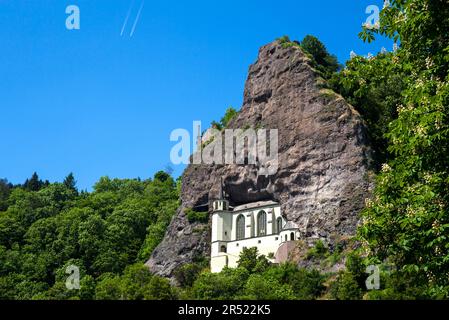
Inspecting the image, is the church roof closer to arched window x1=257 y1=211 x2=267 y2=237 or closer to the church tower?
arched window x1=257 y1=211 x2=267 y2=237

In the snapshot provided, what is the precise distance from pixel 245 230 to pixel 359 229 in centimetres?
7380

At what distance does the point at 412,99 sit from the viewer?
52.4 ft

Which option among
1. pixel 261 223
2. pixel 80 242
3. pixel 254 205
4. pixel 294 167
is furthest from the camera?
pixel 80 242

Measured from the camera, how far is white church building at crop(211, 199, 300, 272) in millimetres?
83875

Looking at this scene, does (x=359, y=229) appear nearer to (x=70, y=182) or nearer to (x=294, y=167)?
(x=294, y=167)

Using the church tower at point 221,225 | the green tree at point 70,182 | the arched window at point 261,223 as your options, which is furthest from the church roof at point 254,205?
the green tree at point 70,182

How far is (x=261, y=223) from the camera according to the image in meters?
87.8

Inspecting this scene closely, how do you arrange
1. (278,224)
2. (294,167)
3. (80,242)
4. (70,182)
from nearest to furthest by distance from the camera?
(294,167), (278,224), (80,242), (70,182)

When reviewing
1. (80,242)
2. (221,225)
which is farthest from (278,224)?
A: (80,242)

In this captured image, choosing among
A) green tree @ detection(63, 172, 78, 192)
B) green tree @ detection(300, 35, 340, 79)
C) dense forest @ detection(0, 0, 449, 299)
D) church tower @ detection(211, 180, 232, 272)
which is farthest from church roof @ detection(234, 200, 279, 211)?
green tree @ detection(63, 172, 78, 192)

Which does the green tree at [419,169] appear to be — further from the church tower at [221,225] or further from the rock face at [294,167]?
the church tower at [221,225]

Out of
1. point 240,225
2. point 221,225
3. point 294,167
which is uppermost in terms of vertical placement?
point 294,167

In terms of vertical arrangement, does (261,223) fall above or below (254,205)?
below

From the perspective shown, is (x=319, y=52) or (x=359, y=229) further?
(x=319, y=52)
